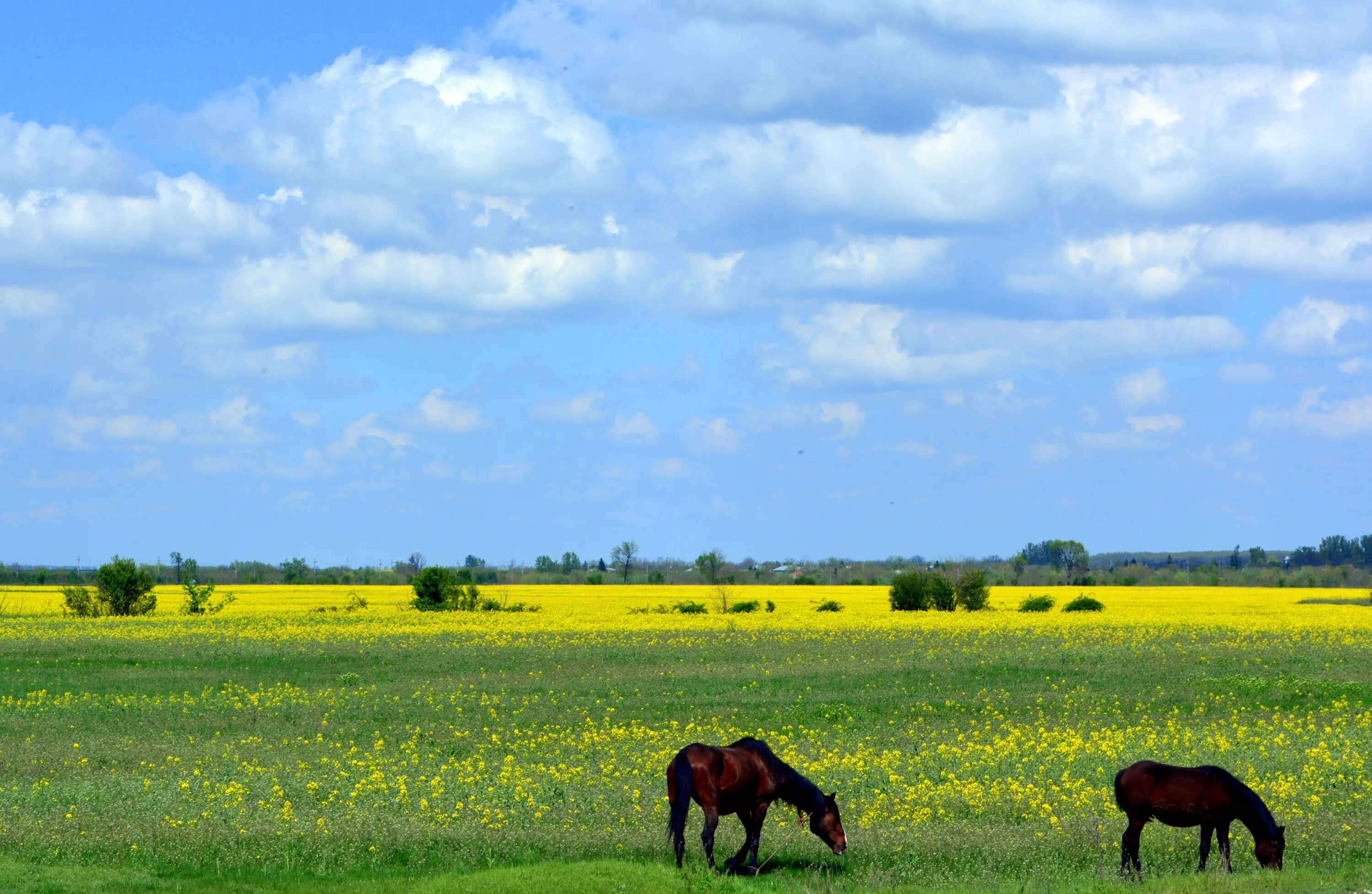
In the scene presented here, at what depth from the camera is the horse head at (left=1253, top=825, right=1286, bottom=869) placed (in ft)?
42.0

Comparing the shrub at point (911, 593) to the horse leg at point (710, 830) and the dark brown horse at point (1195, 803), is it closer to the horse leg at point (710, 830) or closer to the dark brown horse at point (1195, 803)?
the dark brown horse at point (1195, 803)

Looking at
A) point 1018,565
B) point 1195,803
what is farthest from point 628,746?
point 1018,565

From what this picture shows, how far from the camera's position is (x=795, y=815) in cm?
1680

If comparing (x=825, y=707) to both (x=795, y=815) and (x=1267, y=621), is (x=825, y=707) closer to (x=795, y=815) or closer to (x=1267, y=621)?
(x=795, y=815)

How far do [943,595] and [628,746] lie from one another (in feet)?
163

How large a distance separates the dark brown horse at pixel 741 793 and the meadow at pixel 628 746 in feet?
1.36

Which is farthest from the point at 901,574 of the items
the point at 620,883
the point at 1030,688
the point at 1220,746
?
the point at 620,883

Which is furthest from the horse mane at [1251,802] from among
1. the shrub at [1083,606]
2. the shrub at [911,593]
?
the shrub at [1083,606]

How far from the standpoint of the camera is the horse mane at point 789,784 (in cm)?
1291

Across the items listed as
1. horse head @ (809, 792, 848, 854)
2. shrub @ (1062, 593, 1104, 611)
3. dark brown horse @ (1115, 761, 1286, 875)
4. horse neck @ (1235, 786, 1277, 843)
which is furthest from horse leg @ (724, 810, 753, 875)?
shrub @ (1062, 593, 1104, 611)

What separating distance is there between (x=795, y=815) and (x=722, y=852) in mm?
2919

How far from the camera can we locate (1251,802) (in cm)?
1272

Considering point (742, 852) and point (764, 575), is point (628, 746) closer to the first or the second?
point (742, 852)

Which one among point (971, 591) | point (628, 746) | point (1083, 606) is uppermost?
point (971, 591)
